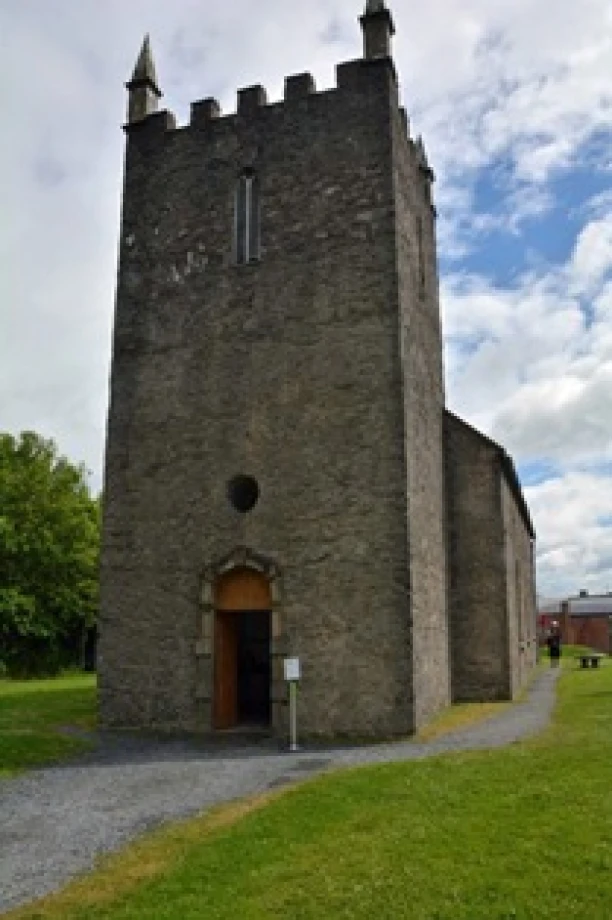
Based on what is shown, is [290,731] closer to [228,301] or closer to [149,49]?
[228,301]

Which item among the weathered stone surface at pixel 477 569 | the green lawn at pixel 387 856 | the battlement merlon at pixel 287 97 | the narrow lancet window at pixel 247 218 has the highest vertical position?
the battlement merlon at pixel 287 97

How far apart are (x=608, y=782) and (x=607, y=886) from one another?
319 centimetres

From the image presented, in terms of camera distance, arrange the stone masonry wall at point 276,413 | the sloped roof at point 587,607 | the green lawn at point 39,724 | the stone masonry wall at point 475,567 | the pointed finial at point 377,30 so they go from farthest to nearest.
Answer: the sloped roof at point 587,607 < the stone masonry wall at point 475,567 < the pointed finial at point 377,30 < the stone masonry wall at point 276,413 < the green lawn at point 39,724

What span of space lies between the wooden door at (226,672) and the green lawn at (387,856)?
5.79 meters

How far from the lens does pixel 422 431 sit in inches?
704

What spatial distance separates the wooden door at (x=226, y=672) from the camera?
1620 cm

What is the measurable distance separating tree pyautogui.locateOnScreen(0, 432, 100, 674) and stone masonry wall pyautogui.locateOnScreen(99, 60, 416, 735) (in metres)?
24.2

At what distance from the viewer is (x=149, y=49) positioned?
2030 centimetres

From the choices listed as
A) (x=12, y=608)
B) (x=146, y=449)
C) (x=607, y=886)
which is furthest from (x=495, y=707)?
(x=12, y=608)

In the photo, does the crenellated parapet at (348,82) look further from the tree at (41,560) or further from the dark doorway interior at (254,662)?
the tree at (41,560)

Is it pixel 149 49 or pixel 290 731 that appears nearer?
pixel 290 731

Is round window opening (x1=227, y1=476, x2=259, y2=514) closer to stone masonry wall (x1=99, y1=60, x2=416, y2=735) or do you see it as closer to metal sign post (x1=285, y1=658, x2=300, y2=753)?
stone masonry wall (x1=99, y1=60, x2=416, y2=735)

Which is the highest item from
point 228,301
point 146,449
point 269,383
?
point 228,301

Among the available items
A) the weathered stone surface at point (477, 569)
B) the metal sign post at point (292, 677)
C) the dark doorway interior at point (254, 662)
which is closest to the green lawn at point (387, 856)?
the metal sign post at point (292, 677)
